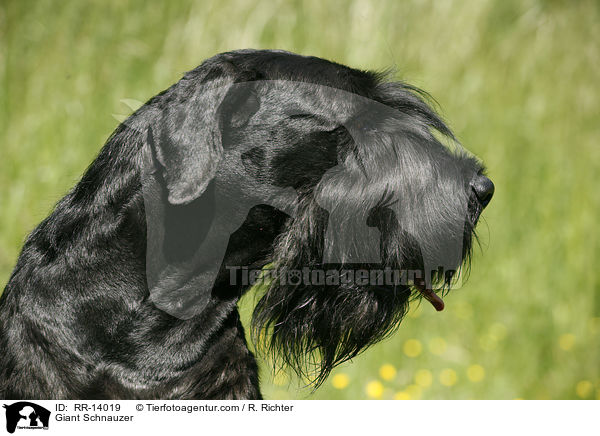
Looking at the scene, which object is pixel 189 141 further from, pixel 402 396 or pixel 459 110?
pixel 459 110

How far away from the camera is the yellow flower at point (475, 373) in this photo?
382cm

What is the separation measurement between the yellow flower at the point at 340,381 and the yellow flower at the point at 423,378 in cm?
42

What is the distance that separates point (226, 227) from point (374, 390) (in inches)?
68.9

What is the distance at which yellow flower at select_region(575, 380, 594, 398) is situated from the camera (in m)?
3.79

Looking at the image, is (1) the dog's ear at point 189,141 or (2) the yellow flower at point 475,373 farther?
(2) the yellow flower at point 475,373

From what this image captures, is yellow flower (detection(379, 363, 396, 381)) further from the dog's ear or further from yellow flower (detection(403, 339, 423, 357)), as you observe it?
the dog's ear

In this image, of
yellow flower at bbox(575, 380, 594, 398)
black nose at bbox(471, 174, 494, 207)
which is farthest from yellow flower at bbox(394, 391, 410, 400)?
black nose at bbox(471, 174, 494, 207)

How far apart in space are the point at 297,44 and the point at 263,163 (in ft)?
8.76

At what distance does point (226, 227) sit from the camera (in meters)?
2.04

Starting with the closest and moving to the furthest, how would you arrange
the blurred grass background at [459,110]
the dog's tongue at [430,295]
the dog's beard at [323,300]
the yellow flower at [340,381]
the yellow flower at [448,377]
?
the dog's beard at [323,300], the dog's tongue at [430,295], the yellow flower at [340,381], the yellow flower at [448,377], the blurred grass background at [459,110]

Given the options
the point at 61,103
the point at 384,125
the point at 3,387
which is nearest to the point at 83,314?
the point at 3,387
